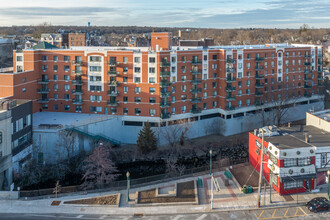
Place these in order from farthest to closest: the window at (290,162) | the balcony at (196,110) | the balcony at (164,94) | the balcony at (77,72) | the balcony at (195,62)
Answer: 1. the balcony at (196,110)
2. the balcony at (195,62)
3. the balcony at (77,72)
4. the balcony at (164,94)
5. the window at (290,162)

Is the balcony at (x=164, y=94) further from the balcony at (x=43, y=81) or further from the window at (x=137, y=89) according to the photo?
the balcony at (x=43, y=81)

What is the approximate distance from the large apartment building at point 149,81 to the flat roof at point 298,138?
18.5 metres

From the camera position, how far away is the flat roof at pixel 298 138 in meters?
45.2

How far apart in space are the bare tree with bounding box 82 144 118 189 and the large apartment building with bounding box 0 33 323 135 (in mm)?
14988

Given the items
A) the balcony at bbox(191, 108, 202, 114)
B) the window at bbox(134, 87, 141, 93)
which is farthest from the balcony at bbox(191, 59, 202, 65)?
the window at bbox(134, 87, 141, 93)

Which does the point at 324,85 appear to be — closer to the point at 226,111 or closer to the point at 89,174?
the point at 226,111

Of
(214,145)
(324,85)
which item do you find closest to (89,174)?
(214,145)

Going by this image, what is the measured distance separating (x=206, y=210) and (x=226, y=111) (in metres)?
32.4

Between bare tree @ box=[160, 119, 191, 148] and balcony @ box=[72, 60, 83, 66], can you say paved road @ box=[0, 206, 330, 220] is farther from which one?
balcony @ box=[72, 60, 83, 66]

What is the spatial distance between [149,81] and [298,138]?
2671 centimetres

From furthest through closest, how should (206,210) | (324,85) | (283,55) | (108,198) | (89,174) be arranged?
(324,85) → (283,55) → (89,174) → (108,198) → (206,210)

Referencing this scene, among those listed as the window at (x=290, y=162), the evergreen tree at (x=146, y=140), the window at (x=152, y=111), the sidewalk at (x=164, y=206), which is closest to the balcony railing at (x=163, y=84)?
the window at (x=152, y=111)

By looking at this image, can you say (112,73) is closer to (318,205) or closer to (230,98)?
(230,98)

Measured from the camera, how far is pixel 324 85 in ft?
309
